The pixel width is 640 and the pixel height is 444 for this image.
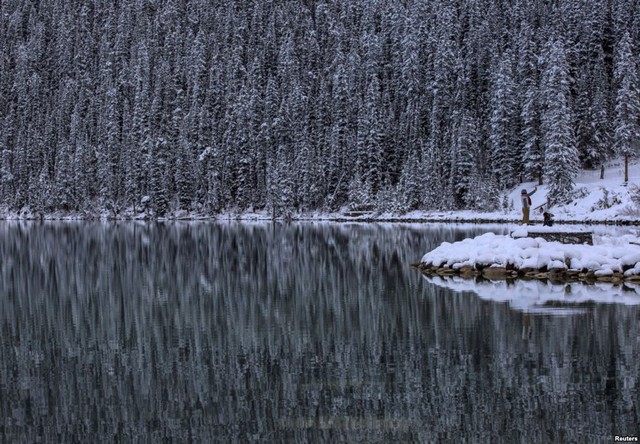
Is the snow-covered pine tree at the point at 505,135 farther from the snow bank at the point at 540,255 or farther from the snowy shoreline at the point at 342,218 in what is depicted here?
the snow bank at the point at 540,255

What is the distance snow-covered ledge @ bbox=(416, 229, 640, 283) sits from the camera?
28.1 metres

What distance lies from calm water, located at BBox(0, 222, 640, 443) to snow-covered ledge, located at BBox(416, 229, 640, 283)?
4501 millimetres

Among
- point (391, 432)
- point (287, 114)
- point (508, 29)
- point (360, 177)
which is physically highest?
point (508, 29)

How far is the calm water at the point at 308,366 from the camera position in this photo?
35.6 ft

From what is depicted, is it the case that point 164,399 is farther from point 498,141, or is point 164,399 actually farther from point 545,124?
point 498,141

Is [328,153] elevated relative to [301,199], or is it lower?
elevated

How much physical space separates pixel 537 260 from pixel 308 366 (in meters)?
18.1

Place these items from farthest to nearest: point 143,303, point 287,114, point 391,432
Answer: point 287,114 → point 143,303 → point 391,432

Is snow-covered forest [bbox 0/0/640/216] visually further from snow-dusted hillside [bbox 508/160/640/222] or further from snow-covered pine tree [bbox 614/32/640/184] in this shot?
snow-dusted hillside [bbox 508/160/640/222]

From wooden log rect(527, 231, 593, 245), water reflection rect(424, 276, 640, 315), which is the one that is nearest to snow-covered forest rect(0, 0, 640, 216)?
wooden log rect(527, 231, 593, 245)

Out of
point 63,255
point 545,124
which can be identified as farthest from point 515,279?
point 545,124

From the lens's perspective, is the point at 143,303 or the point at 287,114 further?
the point at 287,114

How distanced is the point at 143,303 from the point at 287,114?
101269mm

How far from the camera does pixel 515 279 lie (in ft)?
94.8
